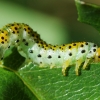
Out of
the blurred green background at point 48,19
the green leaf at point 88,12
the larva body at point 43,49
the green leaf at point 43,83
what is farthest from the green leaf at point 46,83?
the blurred green background at point 48,19

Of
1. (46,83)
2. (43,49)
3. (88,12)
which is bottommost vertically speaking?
(46,83)

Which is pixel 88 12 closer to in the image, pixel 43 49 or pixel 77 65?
pixel 77 65

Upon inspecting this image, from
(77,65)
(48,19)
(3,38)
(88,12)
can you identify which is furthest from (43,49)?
(48,19)

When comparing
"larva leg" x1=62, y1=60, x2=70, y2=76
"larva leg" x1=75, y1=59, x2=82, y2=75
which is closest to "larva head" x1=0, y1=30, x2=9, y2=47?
"larva leg" x1=62, y1=60, x2=70, y2=76

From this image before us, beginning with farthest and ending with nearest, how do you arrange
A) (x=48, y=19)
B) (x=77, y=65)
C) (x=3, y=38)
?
(x=48, y=19)
(x=3, y=38)
(x=77, y=65)

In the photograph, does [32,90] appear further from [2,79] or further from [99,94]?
[99,94]

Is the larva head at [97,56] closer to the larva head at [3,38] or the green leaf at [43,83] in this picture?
the green leaf at [43,83]
